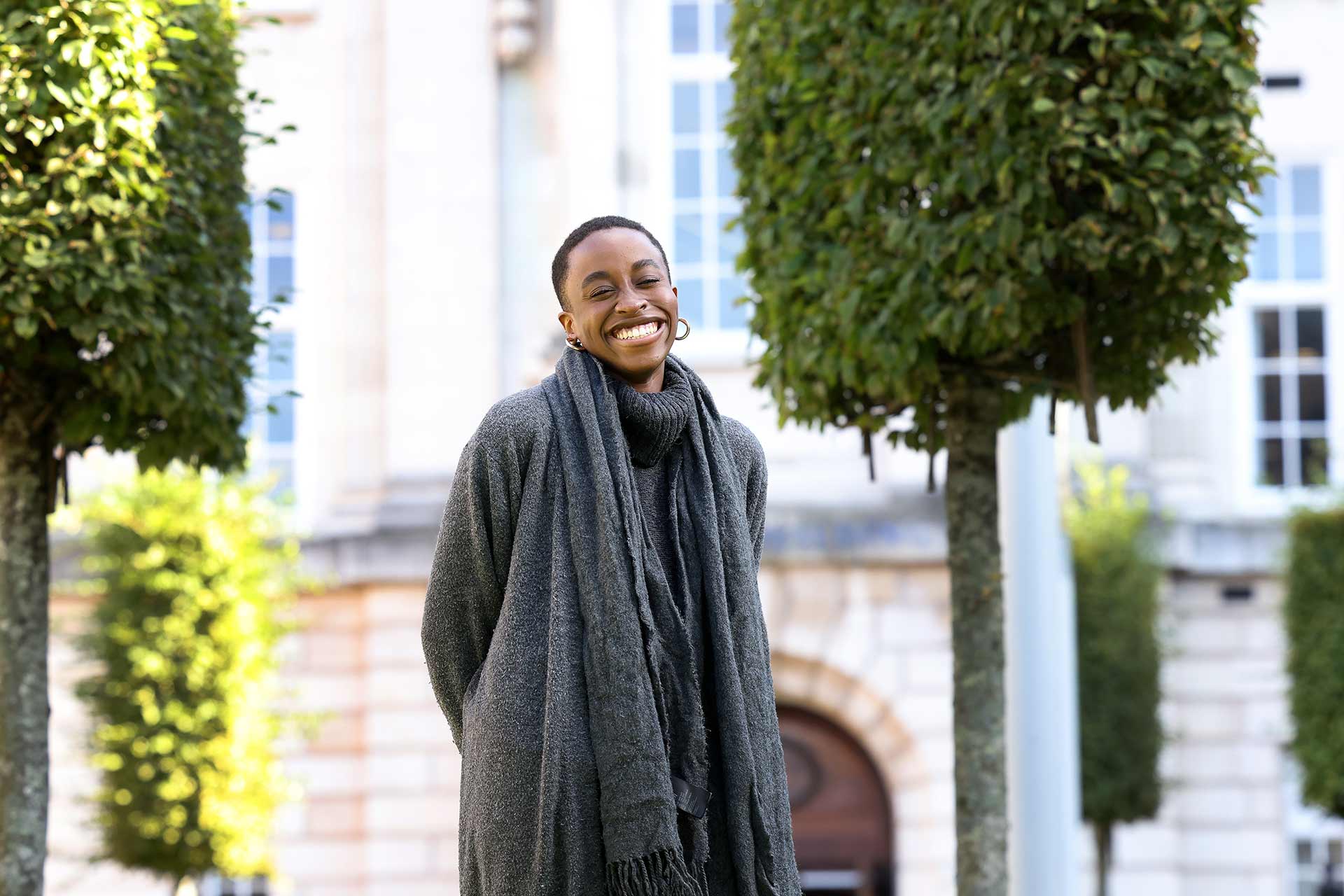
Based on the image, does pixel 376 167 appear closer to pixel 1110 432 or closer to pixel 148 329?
pixel 1110 432

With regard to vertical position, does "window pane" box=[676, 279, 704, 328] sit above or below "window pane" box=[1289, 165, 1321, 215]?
below

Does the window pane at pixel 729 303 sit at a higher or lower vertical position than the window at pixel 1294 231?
lower

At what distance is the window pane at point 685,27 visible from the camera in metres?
16.2

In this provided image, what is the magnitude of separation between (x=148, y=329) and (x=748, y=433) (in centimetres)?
301

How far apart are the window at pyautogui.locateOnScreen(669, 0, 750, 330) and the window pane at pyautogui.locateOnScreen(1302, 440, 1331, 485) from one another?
4.43 metres

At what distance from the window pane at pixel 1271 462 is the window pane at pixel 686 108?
16.8 feet

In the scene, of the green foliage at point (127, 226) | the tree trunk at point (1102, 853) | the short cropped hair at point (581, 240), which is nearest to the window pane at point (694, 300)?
the tree trunk at point (1102, 853)

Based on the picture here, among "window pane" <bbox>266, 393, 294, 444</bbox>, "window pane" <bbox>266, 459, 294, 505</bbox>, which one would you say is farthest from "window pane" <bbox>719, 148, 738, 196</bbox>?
"window pane" <bbox>266, 459, 294, 505</bbox>

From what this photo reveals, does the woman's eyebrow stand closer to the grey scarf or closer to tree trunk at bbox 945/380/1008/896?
the grey scarf

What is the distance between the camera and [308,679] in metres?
15.8

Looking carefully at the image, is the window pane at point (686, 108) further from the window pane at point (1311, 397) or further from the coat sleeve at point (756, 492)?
the coat sleeve at point (756, 492)

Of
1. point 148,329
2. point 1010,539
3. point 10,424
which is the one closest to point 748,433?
Answer: point 148,329

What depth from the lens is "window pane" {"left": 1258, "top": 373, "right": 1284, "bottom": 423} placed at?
16.5m

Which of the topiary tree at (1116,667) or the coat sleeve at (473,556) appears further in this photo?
the topiary tree at (1116,667)
